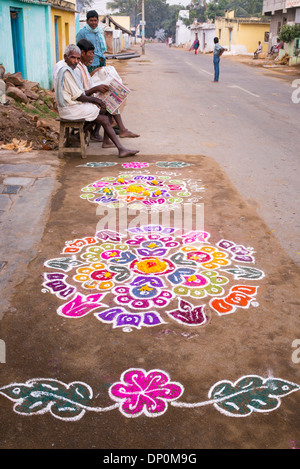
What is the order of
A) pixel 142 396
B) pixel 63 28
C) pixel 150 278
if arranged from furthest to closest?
pixel 63 28
pixel 150 278
pixel 142 396

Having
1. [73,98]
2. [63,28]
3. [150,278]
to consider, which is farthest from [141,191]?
[63,28]

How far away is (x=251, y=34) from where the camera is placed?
141 ft

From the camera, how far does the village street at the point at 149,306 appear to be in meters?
2.18

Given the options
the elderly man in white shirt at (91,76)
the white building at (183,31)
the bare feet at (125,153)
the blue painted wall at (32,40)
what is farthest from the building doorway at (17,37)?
the white building at (183,31)

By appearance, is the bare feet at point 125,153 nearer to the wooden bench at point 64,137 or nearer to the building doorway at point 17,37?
the wooden bench at point 64,137

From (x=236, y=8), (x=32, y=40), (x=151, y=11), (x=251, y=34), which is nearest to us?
(x=32, y=40)

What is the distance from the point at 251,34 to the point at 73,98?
42.0 metres

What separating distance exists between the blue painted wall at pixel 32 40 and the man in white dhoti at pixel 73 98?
17.2 feet

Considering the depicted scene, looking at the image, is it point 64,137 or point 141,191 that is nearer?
point 141,191

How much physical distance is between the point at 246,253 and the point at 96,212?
1695 millimetres

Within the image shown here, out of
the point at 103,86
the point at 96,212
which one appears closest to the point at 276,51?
the point at 103,86

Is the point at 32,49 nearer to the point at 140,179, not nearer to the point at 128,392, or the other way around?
the point at 140,179

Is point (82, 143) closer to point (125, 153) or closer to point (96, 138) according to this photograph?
point (125, 153)
